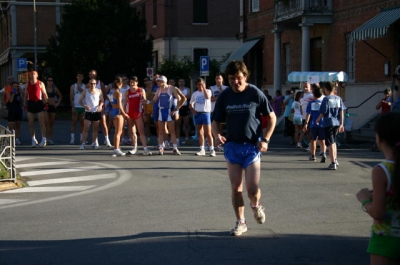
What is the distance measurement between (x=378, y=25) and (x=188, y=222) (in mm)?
17633

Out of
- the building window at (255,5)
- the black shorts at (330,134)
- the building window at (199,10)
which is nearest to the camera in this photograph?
the black shorts at (330,134)

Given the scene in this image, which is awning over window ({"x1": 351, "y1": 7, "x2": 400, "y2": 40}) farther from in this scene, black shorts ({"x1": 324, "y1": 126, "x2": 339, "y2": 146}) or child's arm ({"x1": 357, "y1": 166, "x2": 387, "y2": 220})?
child's arm ({"x1": 357, "y1": 166, "x2": 387, "y2": 220})

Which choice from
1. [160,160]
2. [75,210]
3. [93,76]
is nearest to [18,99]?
[93,76]

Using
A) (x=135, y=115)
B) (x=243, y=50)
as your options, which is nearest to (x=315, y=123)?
(x=135, y=115)

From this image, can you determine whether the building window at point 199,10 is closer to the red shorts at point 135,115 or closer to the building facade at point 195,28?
the building facade at point 195,28

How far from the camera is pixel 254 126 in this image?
311 inches

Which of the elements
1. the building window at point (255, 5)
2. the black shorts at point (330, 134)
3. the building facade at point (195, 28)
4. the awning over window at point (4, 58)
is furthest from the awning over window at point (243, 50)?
the awning over window at point (4, 58)

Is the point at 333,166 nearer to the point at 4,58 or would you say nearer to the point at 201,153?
the point at 201,153

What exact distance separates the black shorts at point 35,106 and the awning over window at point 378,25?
449 inches

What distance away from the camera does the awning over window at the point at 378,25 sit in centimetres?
2409

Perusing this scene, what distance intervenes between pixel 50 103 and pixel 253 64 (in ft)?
70.9

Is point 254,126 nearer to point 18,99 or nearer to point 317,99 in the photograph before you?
point 317,99

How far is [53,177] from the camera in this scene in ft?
44.3

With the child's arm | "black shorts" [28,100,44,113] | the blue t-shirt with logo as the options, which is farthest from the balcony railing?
the child's arm
